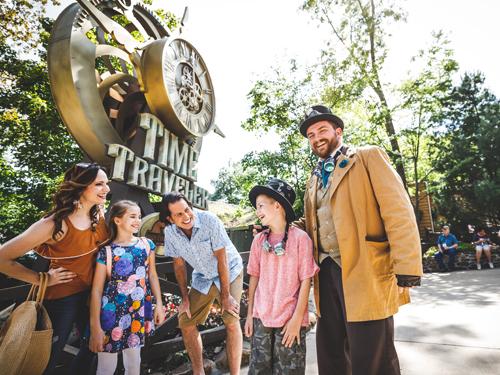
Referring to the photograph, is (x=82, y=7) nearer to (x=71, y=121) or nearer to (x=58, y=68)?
(x=58, y=68)

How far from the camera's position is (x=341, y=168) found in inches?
82.4

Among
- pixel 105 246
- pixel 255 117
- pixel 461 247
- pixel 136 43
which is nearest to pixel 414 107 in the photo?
pixel 461 247

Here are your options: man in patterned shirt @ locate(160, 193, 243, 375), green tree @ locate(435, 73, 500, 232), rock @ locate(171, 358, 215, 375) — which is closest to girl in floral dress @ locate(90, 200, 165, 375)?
man in patterned shirt @ locate(160, 193, 243, 375)

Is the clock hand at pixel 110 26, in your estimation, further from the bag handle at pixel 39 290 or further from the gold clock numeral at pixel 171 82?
the bag handle at pixel 39 290

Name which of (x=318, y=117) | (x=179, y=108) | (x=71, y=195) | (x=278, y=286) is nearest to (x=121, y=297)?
(x=71, y=195)

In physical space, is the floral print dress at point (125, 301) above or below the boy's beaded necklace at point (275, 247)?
below

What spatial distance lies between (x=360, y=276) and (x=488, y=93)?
19.5 meters

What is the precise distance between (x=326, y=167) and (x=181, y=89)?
4.07m

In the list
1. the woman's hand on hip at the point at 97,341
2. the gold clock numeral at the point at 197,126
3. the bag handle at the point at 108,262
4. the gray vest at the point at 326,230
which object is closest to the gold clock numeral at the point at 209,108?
the gold clock numeral at the point at 197,126

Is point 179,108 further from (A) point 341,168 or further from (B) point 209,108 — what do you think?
(A) point 341,168

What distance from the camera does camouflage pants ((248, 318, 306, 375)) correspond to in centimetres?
194

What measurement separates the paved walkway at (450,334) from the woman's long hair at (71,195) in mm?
2642

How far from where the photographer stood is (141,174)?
14.7 ft

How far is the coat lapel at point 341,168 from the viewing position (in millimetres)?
2057
